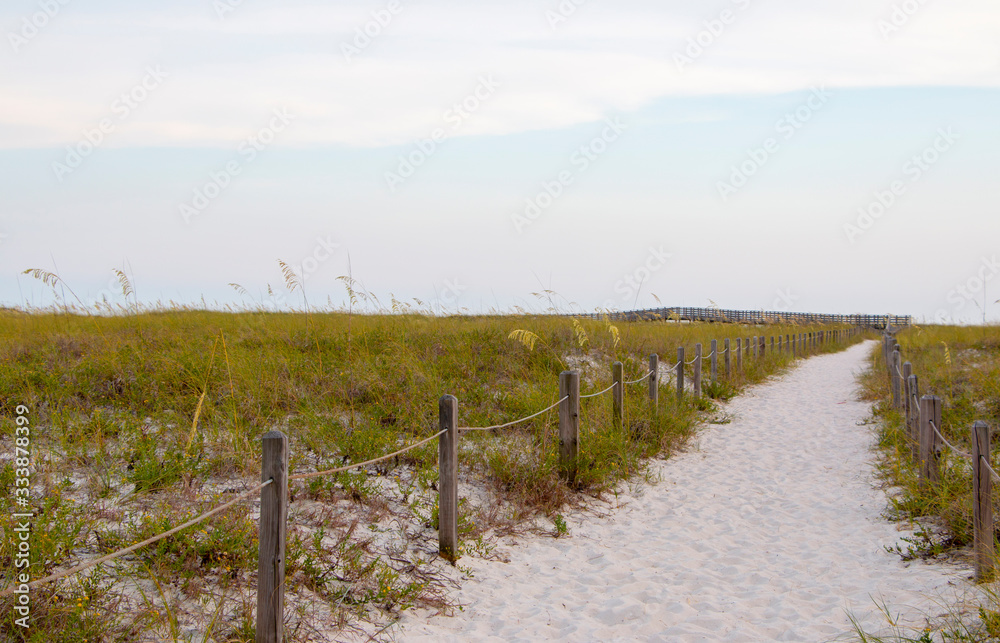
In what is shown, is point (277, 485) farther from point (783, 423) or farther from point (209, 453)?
point (783, 423)

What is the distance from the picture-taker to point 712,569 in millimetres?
→ 5246

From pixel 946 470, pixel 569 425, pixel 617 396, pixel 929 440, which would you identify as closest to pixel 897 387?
pixel 946 470

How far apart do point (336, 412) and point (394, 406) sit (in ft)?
2.12

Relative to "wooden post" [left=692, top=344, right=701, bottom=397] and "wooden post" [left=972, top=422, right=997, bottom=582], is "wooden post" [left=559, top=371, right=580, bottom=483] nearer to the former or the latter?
"wooden post" [left=972, top=422, right=997, bottom=582]

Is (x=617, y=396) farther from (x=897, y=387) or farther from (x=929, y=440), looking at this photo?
(x=897, y=387)

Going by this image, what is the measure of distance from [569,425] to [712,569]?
1982 mm

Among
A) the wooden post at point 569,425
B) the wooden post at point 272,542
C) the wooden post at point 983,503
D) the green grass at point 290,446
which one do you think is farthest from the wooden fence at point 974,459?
the wooden post at point 272,542

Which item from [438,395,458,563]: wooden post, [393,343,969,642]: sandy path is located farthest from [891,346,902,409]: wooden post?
[438,395,458,563]: wooden post

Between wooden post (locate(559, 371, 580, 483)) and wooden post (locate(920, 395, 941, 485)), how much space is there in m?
3.02

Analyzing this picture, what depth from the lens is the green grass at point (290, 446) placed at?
385cm

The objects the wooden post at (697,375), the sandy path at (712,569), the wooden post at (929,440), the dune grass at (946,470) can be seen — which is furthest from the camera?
the wooden post at (697,375)

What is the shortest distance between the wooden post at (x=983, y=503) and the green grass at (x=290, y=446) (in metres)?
3.00

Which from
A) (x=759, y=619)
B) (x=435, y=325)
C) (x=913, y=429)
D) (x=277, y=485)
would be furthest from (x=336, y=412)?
(x=913, y=429)

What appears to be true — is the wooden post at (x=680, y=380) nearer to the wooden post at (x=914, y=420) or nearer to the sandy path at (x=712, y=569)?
the sandy path at (x=712, y=569)
